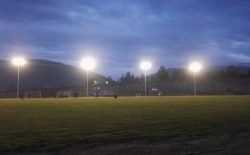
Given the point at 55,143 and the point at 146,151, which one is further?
the point at 55,143

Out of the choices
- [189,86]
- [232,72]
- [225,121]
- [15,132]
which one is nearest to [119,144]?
[15,132]

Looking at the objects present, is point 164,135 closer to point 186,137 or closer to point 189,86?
point 186,137

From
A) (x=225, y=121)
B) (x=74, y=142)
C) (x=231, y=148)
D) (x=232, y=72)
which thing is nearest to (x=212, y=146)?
(x=231, y=148)

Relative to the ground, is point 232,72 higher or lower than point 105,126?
higher

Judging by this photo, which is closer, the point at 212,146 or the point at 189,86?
the point at 212,146

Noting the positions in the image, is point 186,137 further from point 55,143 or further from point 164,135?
point 55,143

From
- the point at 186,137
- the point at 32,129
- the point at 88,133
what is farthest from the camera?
the point at 32,129

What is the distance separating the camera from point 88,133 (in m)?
18.3

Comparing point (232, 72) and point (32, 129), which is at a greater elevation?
point (232, 72)

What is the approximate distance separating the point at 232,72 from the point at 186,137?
523 ft

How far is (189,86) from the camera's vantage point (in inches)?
5266

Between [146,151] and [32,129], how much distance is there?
763 cm

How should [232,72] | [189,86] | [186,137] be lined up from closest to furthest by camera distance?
[186,137]
[189,86]
[232,72]

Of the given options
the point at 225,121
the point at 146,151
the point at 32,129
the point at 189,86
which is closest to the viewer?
the point at 146,151
